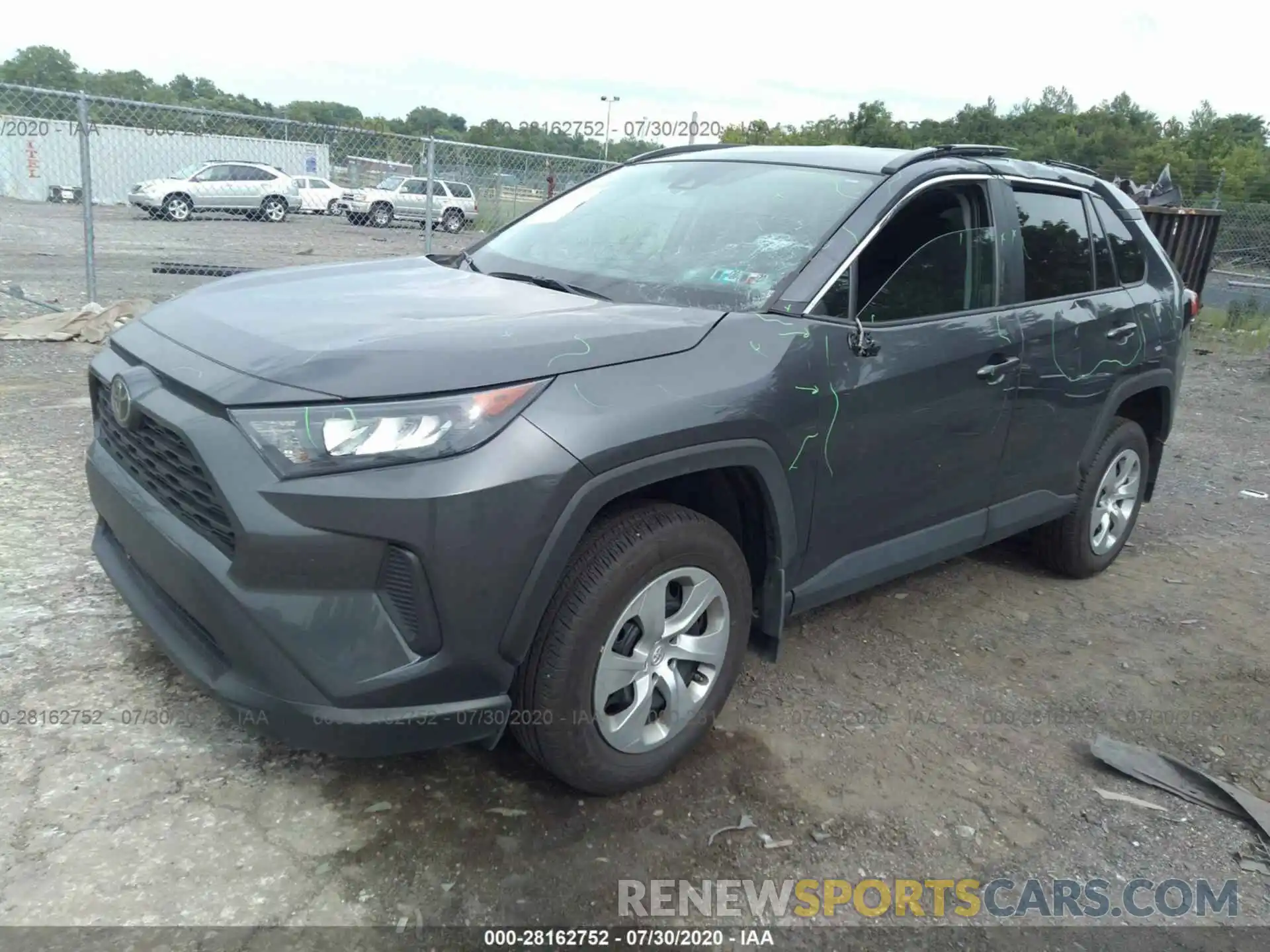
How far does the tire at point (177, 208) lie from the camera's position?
14695 millimetres

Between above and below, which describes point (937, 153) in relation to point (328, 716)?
above

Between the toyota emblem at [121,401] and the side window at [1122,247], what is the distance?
3.94 m

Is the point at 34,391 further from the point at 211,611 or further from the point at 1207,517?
the point at 1207,517

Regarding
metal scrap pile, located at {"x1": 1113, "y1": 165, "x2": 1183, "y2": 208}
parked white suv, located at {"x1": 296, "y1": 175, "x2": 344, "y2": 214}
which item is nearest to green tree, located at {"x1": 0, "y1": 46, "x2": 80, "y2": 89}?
parked white suv, located at {"x1": 296, "y1": 175, "x2": 344, "y2": 214}

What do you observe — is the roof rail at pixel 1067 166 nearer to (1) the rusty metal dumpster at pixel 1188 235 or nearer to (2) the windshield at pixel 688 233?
(2) the windshield at pixel 688 233

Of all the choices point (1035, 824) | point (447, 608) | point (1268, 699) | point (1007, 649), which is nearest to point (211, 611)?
point (447, 608)

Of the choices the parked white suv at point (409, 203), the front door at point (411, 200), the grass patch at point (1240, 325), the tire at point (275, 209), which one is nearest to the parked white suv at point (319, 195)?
the parked white suv at point (409, 203)

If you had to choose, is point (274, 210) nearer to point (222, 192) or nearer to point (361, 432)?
point (222, 192)

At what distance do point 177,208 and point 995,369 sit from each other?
49.8 feet

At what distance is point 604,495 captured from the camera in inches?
93.7

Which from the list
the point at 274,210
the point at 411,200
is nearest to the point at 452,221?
the point at 411,200

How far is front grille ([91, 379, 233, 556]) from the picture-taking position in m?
2.28
